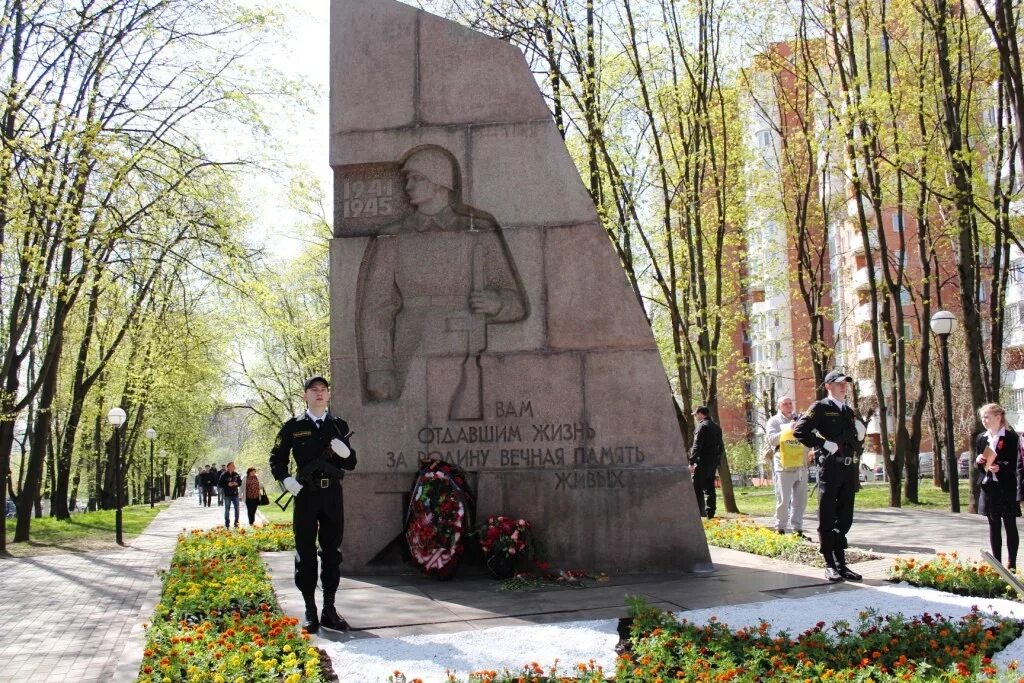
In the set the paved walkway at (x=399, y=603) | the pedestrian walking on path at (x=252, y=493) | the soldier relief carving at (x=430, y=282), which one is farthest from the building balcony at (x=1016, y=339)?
the soldier relief carving at (x=430, y=282)

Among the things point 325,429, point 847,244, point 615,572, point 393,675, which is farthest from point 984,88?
point 847,244

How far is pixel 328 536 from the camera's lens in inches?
290

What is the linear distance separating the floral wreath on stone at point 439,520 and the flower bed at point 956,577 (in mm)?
4134

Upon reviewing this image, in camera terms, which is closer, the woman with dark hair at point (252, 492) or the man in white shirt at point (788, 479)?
the man in white shirt at point (788, 479)

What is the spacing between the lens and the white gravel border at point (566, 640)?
6027 mm

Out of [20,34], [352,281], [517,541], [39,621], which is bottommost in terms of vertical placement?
[39,621]

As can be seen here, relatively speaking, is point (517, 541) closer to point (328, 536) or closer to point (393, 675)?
point (328, 536)

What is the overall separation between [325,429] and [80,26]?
1289cm

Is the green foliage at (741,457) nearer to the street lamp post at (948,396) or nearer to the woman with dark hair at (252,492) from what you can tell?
the woman with dark hair at (252,492)

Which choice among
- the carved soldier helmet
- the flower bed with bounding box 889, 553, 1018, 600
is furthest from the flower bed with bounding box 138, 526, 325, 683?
the flower bed with bounding box 889, 553, 1018, 600

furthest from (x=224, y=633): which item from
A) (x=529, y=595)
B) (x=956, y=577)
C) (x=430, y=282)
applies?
(x=956, y=577)

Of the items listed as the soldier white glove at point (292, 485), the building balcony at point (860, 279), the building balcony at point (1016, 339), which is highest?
the building balcony at point (860, 279)

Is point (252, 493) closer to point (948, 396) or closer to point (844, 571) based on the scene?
point (948, 396)

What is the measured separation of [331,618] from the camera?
23.6ft
